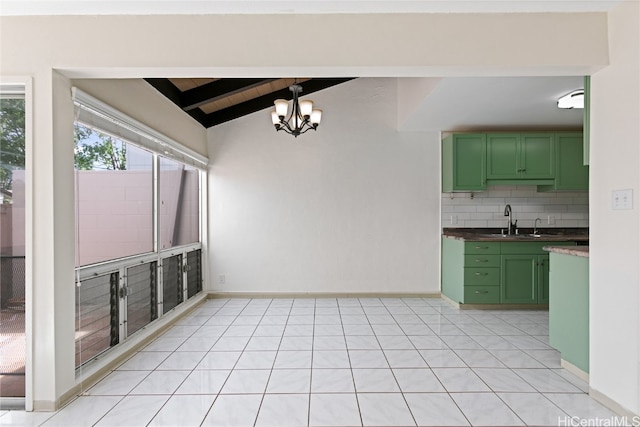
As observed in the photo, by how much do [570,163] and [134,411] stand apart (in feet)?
17.9

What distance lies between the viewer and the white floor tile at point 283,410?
2150mm

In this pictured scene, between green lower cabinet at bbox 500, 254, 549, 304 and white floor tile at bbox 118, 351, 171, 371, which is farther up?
green lower cabinet at bbox 500, 254, 549, 304

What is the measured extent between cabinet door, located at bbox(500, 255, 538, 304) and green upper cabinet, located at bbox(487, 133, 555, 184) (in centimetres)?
113

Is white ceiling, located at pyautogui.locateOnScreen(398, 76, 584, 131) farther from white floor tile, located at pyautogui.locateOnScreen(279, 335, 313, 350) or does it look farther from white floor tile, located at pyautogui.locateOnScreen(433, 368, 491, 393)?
white floor tile, located at pyautogui.locateOnScreen(279, 335, 313, 350)

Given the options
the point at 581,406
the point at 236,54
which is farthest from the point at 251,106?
the point at 581,406

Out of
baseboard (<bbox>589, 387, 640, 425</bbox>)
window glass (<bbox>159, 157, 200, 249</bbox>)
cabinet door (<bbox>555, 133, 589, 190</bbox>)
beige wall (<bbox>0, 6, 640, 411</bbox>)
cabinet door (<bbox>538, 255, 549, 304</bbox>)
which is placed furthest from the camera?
cabinet door (<bbox>555, 133, 589, 190</bbox>)

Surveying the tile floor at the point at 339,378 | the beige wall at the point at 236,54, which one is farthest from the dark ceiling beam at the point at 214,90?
the tile floor at the point at 339,378


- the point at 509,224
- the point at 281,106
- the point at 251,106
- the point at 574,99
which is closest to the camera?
the point at 574,99

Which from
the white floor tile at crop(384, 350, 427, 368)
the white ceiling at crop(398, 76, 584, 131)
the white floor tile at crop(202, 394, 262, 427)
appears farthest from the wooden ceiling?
the white floor tile at crop(384, 350, 427, 368)

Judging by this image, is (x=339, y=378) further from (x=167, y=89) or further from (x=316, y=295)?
(x=167, y=89)

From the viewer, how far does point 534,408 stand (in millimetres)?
2293

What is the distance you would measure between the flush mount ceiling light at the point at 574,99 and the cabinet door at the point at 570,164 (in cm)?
153

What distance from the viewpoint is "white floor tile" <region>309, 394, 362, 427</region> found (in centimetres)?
214

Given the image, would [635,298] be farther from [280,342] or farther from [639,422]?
[280,342]
